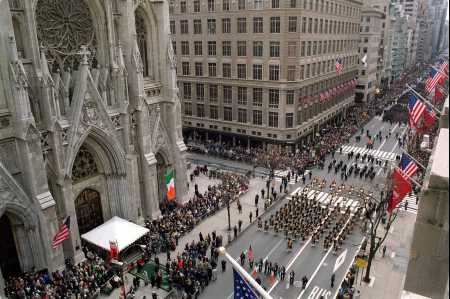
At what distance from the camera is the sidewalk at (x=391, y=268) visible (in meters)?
24.2

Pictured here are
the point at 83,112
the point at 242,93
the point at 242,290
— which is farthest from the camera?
the point at 242,93

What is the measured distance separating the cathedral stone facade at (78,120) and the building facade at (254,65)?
1889cm

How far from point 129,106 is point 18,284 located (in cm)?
1511

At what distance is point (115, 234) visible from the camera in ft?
90.4

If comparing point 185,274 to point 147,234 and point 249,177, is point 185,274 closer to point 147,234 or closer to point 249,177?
point 147,234

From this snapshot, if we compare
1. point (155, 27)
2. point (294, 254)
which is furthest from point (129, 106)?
point (294, 254)

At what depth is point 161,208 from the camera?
35750 mm

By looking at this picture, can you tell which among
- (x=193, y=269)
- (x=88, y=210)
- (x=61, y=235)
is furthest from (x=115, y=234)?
(x=193, y=269)

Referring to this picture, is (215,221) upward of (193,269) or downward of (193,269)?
downward

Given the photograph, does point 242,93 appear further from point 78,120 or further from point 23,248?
point 23,248

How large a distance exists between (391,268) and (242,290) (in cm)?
2149

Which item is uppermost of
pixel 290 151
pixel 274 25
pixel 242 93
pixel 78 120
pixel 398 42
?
pixel 274 25

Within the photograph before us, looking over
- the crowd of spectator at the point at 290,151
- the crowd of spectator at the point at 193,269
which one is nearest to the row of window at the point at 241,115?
the crowd of spectator at the point at 290,151

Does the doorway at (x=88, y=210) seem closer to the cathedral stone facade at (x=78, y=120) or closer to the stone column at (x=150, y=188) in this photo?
the cathedral stone facade at (x=78, y=120)
